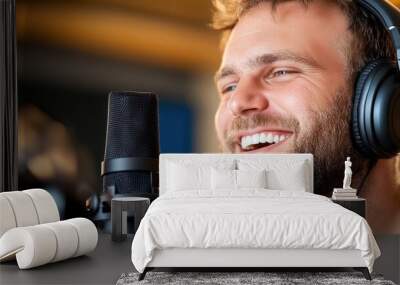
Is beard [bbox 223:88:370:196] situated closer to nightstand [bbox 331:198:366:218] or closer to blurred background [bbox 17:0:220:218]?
nightstand [bbox 331:198:366:218]

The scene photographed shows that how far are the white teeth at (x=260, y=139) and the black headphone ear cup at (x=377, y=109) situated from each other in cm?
66

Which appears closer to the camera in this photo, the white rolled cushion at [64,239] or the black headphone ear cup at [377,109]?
the white rolled cushion at [64,239]

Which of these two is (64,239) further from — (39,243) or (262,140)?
(262,140)

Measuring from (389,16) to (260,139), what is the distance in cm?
151

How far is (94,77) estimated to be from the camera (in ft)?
18.4

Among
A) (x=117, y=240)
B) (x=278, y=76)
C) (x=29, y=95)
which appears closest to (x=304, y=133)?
(x=278, y=76)

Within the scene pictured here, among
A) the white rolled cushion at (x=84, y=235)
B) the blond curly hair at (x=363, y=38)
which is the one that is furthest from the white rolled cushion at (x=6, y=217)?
the blond curly hair at (x=363, y=38)

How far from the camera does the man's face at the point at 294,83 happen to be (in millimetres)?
4949

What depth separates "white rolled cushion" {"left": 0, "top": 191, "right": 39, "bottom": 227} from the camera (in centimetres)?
408

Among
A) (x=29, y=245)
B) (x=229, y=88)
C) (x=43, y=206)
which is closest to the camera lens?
(x=29, y=245)

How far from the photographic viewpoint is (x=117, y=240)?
491 cm

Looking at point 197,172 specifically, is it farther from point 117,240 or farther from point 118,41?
point 118,41

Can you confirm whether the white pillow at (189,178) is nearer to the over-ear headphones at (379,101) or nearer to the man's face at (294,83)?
the man's face at (294,83)

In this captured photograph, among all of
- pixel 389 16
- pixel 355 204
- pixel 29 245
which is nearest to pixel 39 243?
pixel 29 245
